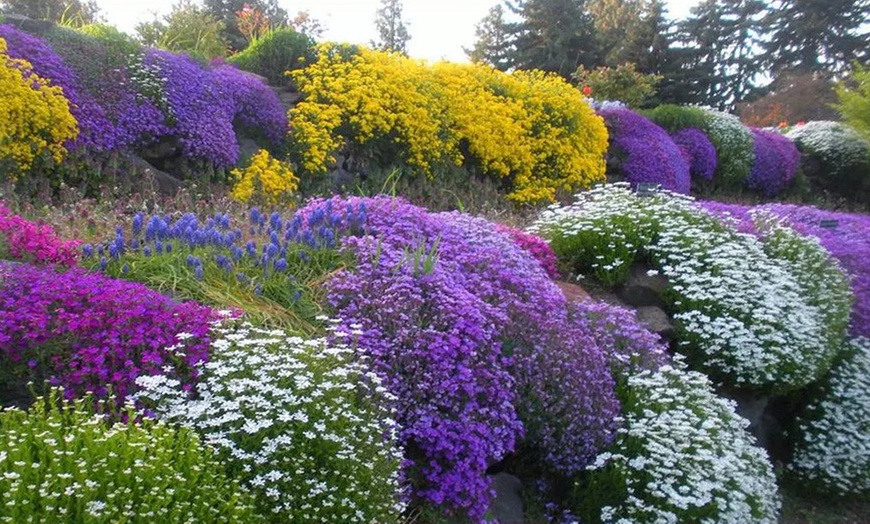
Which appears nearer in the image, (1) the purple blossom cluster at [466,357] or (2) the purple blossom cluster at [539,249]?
(1) the purple blossom cluster at [466,357]

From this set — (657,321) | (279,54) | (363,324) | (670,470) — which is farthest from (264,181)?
(670,470)

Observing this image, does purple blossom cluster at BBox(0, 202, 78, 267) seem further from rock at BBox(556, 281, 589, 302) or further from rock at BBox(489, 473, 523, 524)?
rock at BBox(556, 281, 589, 302)

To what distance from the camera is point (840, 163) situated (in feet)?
61.3

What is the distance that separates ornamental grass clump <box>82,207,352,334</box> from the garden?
20 millimetres

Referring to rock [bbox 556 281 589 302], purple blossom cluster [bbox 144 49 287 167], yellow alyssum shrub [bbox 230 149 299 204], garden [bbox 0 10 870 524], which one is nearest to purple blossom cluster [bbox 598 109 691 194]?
garden [bbox 0 10 870 524]

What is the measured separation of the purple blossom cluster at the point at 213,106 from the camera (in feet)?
27.2

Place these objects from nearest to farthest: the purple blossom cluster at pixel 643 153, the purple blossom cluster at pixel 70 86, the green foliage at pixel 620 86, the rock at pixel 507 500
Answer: the rock at pixel 507 500
the purple blossom cluster at pixel 70 86
the purple blossom cluster at pixel 643 153
the green foliage at pixel 620 86

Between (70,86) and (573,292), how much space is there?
512 centimetres

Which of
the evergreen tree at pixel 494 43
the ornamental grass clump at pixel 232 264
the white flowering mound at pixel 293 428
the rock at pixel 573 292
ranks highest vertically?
the evergreen tree at pixel 494 43

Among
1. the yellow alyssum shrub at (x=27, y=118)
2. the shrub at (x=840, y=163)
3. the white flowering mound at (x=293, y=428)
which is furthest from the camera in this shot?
the shrub at (x=840, y=163)

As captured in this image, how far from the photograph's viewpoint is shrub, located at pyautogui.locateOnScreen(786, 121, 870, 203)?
60.8ft

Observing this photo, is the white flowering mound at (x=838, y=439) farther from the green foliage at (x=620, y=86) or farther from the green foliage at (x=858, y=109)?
the green foliage at (x=620, y=86)

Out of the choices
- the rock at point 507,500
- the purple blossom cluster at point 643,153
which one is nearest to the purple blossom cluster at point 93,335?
Answer: the rock at point 507,500

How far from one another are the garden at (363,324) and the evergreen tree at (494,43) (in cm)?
2391
